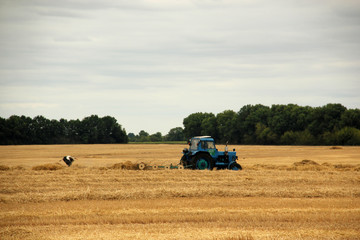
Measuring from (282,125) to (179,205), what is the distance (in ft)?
277

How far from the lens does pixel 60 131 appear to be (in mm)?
110938

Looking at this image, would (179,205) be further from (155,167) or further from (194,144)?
(155,167)

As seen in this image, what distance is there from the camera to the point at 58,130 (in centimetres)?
11050

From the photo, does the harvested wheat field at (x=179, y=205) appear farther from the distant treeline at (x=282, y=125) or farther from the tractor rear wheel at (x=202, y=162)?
the distant treeline at (x=282, y=125)

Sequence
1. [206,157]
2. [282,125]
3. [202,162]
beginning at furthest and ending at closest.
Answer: [282,125] → [206,157] → [202,162]

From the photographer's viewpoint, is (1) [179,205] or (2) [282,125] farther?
(2) [282,125]

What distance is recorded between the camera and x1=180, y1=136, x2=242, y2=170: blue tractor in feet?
87.5

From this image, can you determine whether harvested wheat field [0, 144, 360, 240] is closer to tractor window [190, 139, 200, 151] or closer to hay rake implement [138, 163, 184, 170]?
hay rake implement [138, 163, 184, 170]

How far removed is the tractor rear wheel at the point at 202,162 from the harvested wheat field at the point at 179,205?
142cm

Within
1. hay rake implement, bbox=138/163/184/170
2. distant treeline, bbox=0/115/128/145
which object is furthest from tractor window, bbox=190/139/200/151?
distant treeline, bbox=0/115/128/145

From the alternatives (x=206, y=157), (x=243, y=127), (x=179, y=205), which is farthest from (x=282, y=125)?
(x=179, y=205)

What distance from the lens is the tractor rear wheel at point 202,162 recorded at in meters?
26.6

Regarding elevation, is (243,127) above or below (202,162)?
above

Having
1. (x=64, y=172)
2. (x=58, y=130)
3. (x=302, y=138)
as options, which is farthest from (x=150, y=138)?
(x=64, y=172)
